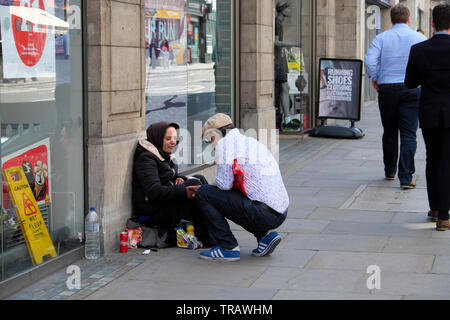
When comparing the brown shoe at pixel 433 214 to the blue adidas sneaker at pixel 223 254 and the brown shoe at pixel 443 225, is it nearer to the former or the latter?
the brown shoe at pixel 443 225

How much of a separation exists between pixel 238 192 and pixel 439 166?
1.94 meters

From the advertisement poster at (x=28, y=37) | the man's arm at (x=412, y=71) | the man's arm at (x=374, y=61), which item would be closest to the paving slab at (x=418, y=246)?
the man's arm at (x=412, y=71)

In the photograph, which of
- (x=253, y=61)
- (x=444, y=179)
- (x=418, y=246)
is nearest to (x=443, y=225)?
(x=444, y=179)

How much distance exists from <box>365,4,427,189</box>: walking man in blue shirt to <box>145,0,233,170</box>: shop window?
1.85 meters

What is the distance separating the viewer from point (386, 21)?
24062 millimetres

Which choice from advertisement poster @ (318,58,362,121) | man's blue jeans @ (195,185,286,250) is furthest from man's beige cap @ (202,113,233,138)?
advertisement poster @ (318,58,362,121)

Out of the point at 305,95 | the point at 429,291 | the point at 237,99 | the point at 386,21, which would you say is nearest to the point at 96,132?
the point at 429,291

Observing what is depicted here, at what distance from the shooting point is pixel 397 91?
8828 mm

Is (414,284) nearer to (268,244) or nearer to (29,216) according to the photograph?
(268,244)

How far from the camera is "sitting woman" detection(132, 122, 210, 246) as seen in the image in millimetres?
6363

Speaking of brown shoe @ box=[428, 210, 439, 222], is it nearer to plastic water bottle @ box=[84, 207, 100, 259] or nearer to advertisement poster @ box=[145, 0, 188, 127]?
advertisement poster @ box=[145, 0, 188, 127]

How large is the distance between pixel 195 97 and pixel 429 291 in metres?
4.51
